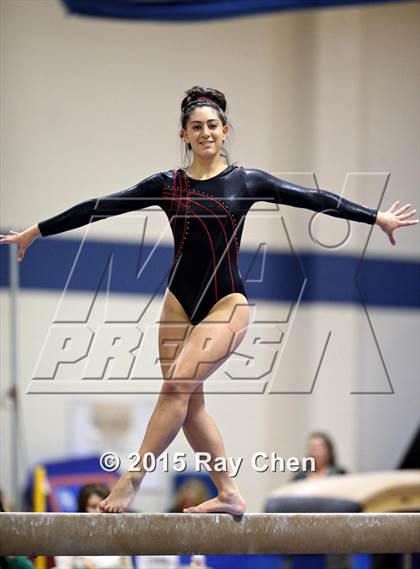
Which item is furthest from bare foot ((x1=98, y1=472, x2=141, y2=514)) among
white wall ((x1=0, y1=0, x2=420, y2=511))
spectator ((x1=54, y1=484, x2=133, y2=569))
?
white wall ((x1=0, y1=0, x2=420, y2=511))

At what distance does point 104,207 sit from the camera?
3033mm

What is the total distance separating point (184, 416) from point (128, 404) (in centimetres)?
535

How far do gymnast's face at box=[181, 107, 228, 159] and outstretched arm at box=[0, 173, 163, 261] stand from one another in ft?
0.48

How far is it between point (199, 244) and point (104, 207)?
0.30 meters

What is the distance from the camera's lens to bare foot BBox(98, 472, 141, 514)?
3034 mm

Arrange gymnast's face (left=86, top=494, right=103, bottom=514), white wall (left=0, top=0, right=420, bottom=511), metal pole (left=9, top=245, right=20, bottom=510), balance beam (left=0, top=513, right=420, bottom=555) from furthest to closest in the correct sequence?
1. white wall (left=0, top=0, right=420, bottom=511)
2. metal pole (left=9, top=245, right=20, bottom=510)
3. gymnast's face (left=86, top=494, right=103, bottom=514)
4. balance beam (left=0, top=513, right=420, bottom=555)

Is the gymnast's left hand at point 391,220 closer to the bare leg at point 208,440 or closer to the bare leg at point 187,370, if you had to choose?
the bare leg at point 187,370

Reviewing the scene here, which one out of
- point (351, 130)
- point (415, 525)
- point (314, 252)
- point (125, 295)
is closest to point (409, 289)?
point (314, 252)

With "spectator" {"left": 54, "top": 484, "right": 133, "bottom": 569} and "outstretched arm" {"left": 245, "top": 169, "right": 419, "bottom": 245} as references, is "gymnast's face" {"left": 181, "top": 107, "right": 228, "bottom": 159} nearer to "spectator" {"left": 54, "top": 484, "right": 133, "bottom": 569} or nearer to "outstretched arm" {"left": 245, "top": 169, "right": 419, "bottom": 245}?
"outstretched arm" {"left": 245, "top": 169, "right": 419, "bottom": 245}

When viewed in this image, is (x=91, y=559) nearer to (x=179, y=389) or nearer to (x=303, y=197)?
(x=179, y=389)

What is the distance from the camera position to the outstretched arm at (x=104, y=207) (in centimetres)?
303

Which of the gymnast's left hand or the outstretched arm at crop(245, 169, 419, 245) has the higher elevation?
the outstretched arm at crop(245, 169, 419, 245)

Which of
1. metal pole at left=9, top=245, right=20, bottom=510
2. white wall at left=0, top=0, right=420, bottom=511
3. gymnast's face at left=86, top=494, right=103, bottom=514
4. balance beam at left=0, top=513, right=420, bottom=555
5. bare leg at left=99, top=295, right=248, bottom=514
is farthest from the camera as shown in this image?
white wall at left=0, top=0, right=420, bottom=511

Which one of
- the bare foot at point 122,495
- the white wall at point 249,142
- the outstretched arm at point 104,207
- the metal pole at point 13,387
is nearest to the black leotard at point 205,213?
the outstretched arm at point 104,207
